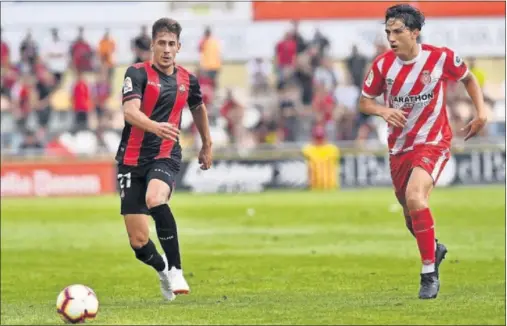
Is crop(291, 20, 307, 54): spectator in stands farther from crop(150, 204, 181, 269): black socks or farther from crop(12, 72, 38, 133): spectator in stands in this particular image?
crop(150, 204, 181, 269): black socks

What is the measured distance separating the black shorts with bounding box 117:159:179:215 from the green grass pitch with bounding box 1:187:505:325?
0.90 metres

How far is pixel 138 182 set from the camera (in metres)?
11.7

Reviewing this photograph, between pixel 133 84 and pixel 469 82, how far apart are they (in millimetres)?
3116

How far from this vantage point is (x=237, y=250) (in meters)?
Result: 17.8

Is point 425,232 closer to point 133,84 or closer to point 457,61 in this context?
point 457,61

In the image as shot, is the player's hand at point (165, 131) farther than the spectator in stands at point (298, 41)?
No

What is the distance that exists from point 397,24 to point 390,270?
410cm

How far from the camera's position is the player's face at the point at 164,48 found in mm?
11406

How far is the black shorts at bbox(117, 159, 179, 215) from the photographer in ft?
38.2

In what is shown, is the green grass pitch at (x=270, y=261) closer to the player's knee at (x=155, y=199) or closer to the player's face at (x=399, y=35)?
the player's knee at (x=155, y=199)

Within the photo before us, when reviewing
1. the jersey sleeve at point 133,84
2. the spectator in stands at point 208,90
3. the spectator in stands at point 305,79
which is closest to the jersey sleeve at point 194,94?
Answer: the jersey sleeve at point 133,84

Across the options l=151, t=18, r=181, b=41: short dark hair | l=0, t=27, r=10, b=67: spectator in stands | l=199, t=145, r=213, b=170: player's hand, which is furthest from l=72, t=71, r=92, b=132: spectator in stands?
l=151, t=18, r=181, b=41: short dark hair

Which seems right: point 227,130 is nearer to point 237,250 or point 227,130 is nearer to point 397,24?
point 237,250

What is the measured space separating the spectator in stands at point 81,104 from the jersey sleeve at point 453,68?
21.1 meters
